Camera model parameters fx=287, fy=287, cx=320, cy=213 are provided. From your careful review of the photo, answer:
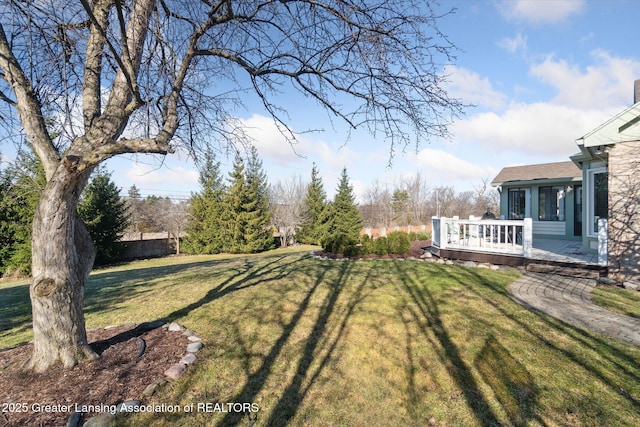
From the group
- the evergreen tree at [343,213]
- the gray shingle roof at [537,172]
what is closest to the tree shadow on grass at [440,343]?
the gray shingle roof at [537,172]

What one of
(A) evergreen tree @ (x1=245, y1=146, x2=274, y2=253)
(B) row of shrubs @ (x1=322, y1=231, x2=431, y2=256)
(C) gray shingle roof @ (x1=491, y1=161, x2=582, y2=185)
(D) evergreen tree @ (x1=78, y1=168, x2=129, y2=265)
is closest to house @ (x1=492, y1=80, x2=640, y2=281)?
(C) gray shingle roof @ (x1=491, y1=161, x2=582, y2=185)

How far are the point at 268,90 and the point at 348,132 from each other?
4.30 ft

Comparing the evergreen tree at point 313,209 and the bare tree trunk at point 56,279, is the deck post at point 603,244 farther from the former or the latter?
the evergreen tree at point 313,209

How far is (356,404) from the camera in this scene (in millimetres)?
2256

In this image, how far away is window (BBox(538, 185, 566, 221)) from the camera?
11672 millimetres

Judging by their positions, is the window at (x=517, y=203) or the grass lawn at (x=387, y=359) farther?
the window at (x=517, y=203)

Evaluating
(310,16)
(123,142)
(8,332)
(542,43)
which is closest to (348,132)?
(310,16)

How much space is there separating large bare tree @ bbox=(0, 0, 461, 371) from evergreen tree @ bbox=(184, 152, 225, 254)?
1802 centimetres

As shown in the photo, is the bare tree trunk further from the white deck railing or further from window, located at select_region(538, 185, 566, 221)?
window, located at select_region(538, 185, 566, 221)

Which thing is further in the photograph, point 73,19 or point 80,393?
point 73,19

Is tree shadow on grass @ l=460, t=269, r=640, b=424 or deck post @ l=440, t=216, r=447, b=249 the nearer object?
tree shadow on grass @ l=460, t=269, r=640, b=424

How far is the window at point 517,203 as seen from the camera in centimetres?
1281

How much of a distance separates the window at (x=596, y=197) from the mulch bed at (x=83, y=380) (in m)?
9.76

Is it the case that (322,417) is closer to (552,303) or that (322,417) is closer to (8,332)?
(552,303)
